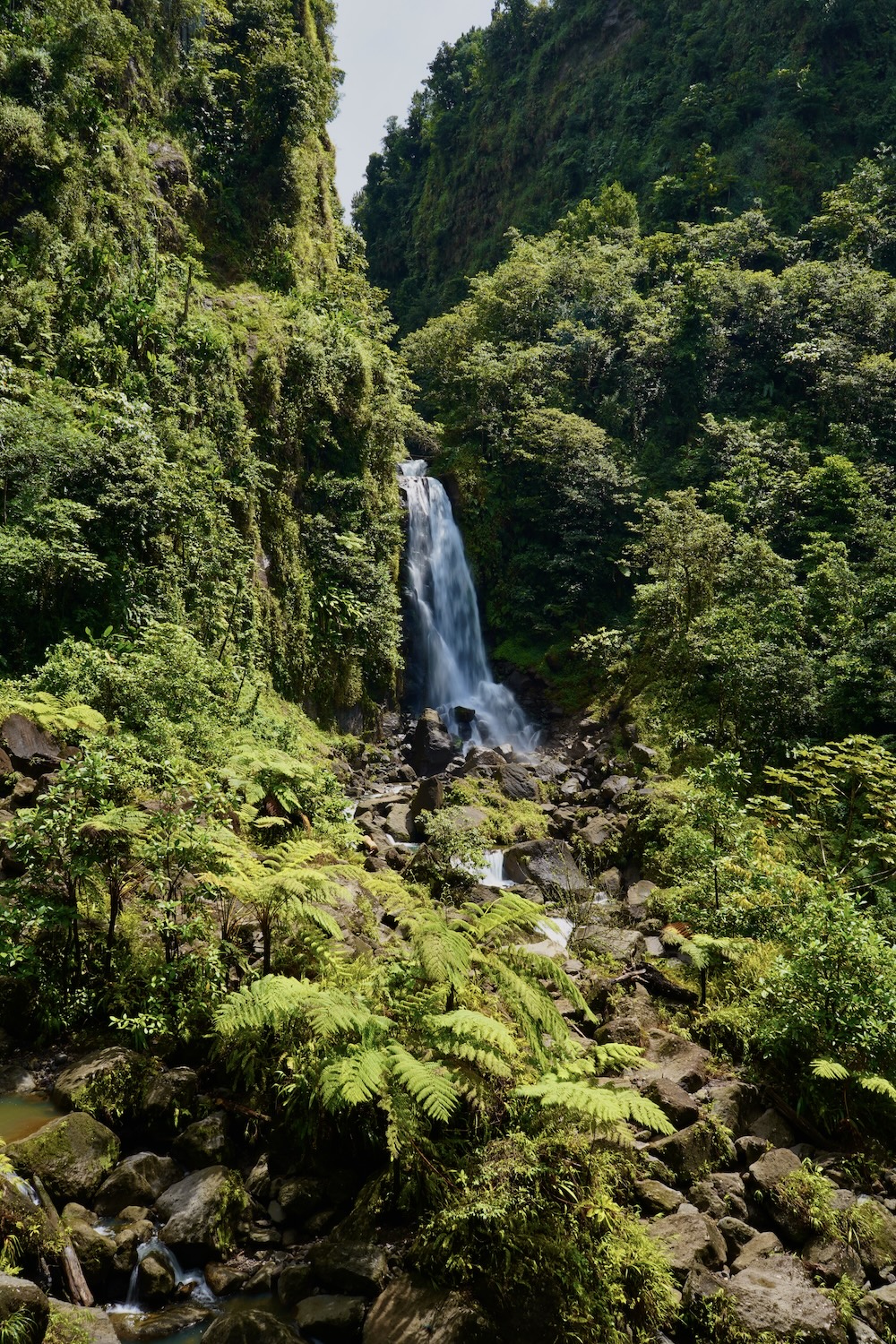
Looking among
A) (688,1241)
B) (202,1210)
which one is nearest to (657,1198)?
(688,1241)

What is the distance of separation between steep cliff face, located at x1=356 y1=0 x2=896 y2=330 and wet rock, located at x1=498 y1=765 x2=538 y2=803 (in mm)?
28365

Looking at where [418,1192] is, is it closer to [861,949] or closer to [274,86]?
[861,949]

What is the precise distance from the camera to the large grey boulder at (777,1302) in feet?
12.1

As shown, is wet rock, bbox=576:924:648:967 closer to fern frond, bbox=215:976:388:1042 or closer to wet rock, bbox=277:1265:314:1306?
fern frond, bbox=215:976:388:1042

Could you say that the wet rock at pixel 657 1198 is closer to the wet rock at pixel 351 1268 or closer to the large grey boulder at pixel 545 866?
the wet rock at pixel 351 1268

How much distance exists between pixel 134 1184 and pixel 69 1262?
584 millimetres

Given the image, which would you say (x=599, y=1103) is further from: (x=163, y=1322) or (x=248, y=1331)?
(x=163, y=1322)

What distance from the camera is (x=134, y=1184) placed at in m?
4.15

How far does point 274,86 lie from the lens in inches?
810

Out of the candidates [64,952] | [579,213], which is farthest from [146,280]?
[579,213]

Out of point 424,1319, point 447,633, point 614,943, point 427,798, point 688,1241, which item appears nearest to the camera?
point 424,1319

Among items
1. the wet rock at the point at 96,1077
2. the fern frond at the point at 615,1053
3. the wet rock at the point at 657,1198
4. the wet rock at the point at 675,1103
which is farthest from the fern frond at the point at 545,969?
the wet rock at the point at 96,1077

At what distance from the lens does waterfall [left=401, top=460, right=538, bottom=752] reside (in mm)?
21516

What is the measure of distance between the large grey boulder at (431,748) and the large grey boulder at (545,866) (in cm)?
560
